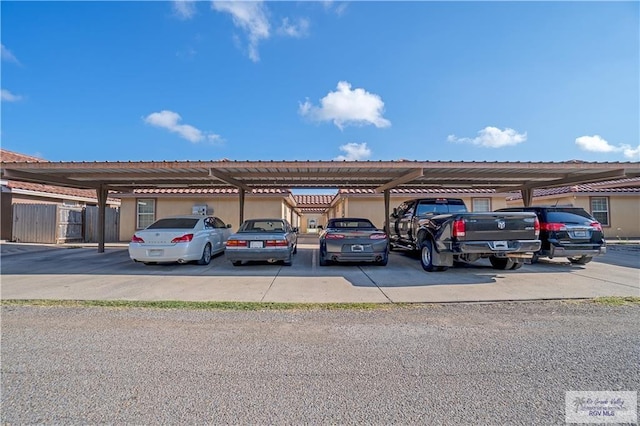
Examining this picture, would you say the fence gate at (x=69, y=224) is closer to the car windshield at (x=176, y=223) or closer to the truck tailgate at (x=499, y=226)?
the car windshield at (x=176, y=223)

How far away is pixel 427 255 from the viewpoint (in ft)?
28.1

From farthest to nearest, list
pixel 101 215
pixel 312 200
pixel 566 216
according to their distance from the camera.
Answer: pixel 312 200 < pixel 101 215 < pixel 566 216

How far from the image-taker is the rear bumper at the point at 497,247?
725 cm

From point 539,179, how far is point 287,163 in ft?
35.2

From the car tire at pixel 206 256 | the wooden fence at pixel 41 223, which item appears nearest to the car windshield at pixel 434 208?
the car tire at pixel 206 256

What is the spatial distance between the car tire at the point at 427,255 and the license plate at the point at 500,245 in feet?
4.92

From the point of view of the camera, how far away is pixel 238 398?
8.68ft

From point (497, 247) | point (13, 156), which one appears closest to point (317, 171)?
point (497, 247)

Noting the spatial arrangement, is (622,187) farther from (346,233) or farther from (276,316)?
(276,316)

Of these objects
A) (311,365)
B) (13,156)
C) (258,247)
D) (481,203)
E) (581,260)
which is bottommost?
(311,365)

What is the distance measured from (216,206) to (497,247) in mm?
15336

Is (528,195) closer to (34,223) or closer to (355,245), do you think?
(355,245)

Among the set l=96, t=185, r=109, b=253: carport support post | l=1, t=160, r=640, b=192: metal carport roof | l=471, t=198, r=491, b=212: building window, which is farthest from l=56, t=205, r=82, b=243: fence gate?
l=471, t=198, r=491, b=212: building window

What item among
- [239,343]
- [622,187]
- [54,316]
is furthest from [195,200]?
[622,187]
